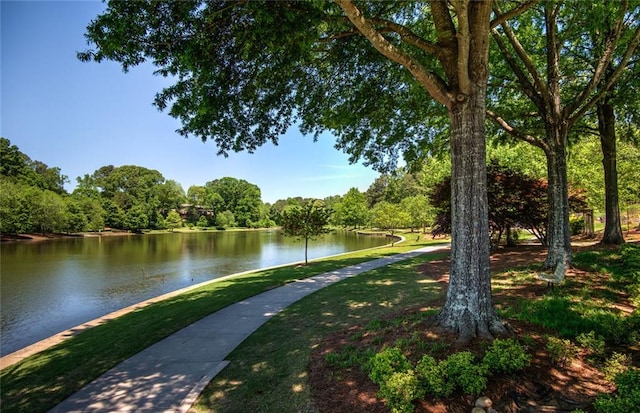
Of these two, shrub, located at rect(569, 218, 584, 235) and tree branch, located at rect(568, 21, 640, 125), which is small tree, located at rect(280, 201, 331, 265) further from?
shrub, located at rect(569, 218, 584, 235)

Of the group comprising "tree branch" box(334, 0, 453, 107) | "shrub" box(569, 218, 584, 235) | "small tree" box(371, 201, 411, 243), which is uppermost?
"tree branch" box(334, 0, 453, 107)

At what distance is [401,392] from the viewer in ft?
10.1

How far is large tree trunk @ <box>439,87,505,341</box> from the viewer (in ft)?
14.0

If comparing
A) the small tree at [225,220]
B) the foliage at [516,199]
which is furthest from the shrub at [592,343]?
the small tree at [225,220]

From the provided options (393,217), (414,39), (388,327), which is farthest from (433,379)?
(393,217)

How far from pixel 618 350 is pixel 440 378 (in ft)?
7.72

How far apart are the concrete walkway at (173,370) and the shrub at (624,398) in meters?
3.97

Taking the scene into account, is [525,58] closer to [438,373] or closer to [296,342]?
[438,373]

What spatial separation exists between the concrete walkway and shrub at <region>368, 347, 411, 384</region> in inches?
83.4

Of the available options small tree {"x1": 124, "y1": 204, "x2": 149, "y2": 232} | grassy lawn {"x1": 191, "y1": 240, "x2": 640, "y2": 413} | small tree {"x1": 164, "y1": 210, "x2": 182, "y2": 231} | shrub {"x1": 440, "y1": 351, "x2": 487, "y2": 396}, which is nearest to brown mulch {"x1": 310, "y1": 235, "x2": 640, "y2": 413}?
grassy lawn {"x1": 191, "y1": 240, "x2": 640, "y2": 413}

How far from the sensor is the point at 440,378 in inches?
126

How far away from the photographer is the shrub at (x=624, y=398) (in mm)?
2523

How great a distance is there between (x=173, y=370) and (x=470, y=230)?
4592 millimetres

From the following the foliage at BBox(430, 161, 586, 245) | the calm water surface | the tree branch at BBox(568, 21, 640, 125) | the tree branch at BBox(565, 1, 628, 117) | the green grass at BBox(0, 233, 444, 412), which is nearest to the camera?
the green grass at BBox(0, 233, 444, 412)
